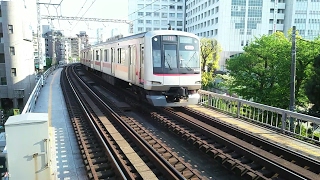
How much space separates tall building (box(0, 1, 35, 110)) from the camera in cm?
3114

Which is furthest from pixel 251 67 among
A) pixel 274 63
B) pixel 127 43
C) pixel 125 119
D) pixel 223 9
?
pixel 223 9

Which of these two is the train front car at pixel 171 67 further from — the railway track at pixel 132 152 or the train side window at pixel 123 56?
the train side window at pixel 123 56

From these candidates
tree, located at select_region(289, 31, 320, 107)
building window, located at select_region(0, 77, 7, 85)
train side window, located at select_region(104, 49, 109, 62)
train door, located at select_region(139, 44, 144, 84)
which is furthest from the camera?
building window, located at select_region(0, 77, 7, 85)

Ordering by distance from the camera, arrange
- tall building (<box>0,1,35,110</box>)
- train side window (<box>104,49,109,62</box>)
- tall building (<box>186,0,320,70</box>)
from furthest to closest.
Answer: tall building (<box>186,0,320,70</box>) < tall building (<box>0,1,35,110</box>) < train side window (<box>104,49,109,62</box>)

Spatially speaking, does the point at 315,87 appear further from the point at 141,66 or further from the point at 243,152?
the point at 243,152

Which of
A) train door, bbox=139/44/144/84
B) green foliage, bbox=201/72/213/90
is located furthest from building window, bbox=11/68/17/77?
train door, bbox=139/44/144/84

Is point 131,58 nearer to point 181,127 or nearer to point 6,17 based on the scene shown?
point 181,127

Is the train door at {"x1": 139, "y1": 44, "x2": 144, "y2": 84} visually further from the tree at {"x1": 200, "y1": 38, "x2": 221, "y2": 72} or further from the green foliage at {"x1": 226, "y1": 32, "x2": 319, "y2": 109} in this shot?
the tree at {"x1": 200, "y1": 38, "x2": 221, "y2": 72}

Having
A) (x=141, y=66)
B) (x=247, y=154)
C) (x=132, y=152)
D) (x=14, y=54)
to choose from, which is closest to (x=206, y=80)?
(x=14, y=54)

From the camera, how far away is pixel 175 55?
10.7 meters

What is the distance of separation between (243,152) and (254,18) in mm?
62184

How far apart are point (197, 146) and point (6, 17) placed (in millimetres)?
31324

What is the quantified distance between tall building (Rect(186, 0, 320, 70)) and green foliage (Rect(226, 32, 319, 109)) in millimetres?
34220

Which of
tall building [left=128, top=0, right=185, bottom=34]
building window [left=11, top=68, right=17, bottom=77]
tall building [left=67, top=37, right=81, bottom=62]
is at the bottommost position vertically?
building window [left=11, top=68, right=17, bottom=77]
